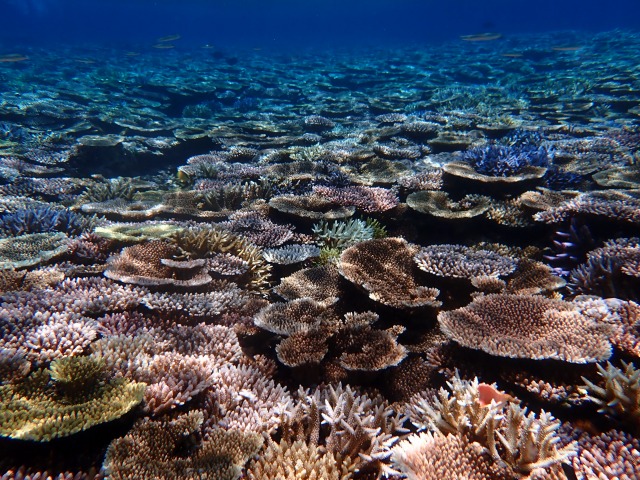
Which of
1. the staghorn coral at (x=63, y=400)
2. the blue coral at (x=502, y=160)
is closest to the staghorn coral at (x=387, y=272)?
the staghorn coral at (x=63, y=400)

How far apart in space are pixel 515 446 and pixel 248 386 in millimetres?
1764

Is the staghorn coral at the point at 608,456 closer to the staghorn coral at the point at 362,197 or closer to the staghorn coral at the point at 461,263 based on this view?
the staghorn coral at the point at 461,263

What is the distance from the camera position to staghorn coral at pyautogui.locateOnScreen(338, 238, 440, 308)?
359 centimetres

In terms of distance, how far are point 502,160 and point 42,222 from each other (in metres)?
7.52

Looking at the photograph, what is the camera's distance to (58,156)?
33.9 feet

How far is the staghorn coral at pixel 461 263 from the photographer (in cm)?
377

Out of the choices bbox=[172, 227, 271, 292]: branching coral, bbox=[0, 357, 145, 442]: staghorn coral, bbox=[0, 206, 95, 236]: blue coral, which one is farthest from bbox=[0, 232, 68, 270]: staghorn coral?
bbox=[0, 357, 145, 442]: staghorn coral

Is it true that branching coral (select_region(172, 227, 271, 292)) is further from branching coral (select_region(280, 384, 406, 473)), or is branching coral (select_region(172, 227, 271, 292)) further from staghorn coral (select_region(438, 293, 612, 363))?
staghorn coral (select_region(438, 293, 612, 363))

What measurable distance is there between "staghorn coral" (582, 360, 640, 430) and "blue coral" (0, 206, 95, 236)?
670 centimetres

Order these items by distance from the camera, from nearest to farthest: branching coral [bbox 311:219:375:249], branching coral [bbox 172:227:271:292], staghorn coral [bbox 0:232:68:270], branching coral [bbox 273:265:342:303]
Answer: branching coral [bbox 273:265:342:303]
staghorn coral [bbox 0:232:68:270]
branching coral [bbox 172:227:271:292]
branching coral [bbox 311:219:375:249]

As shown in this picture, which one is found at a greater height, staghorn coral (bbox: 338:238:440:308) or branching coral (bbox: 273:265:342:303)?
staghorn coral (bbox: 338:238:440:308)

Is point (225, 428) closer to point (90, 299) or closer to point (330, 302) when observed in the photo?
point (330, 302)

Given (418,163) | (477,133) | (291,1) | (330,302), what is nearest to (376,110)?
(477,133)

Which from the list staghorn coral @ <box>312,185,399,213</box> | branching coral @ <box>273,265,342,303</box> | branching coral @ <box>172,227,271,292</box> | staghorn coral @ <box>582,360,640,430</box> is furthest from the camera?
staghorn coral @ <box>312,185,399,213</box>
